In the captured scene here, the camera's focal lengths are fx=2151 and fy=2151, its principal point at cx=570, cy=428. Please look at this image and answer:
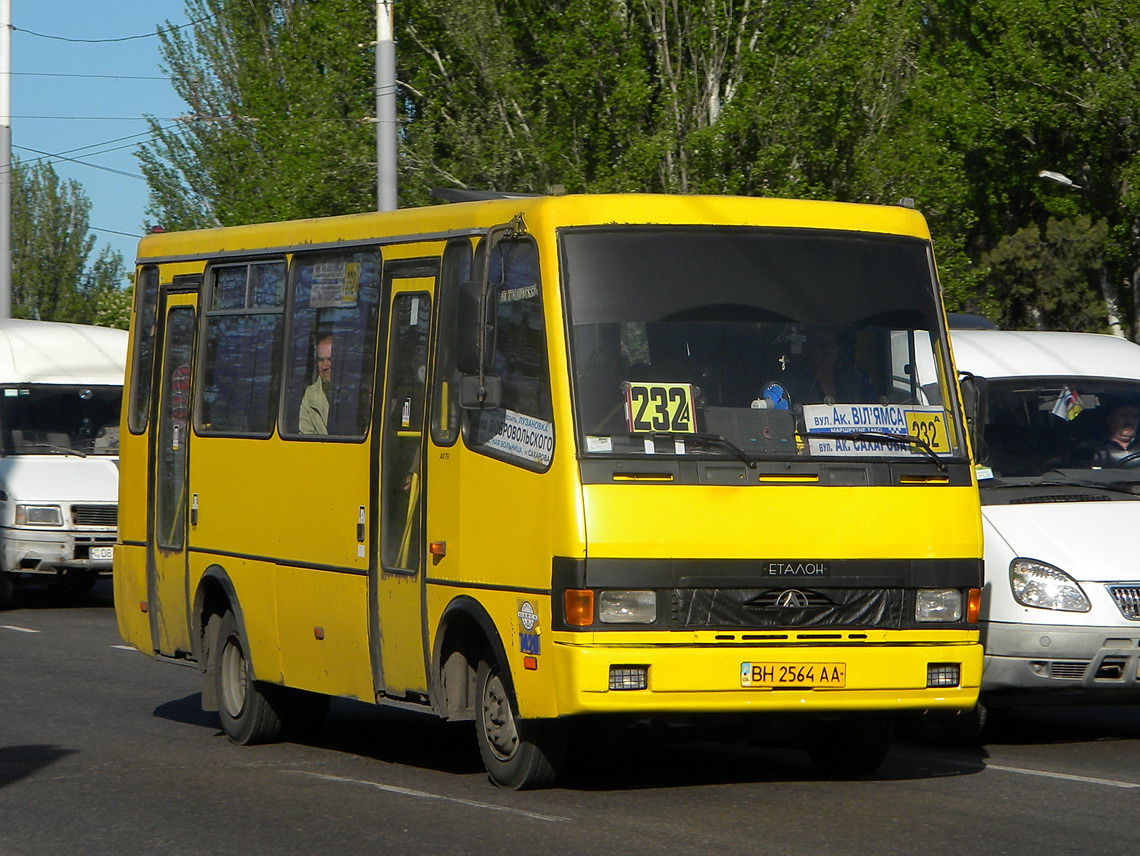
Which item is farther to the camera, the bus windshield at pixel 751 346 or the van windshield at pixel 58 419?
the van windshield at pixel 58 419

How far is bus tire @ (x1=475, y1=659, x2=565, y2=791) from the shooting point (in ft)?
29.6

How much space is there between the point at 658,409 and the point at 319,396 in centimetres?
271

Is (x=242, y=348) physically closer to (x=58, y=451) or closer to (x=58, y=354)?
(x=58, y=451)

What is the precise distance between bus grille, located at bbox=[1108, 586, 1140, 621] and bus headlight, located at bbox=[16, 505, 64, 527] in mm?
13326

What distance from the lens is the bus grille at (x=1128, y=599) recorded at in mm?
10398

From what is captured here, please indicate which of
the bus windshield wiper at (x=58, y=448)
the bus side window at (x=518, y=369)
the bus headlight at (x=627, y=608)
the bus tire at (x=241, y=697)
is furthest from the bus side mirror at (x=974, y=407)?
the bus windshield wiper at (x=58, y=448)

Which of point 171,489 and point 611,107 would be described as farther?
point 611,107

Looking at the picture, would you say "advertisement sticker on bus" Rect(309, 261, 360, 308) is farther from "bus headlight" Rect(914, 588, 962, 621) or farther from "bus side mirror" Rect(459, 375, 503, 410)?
"bus headlight" Rect(914, 588, 962, 621)

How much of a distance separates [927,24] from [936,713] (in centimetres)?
4392

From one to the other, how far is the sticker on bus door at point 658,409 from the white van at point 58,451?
13.7 m

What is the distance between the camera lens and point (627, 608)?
8523 mm

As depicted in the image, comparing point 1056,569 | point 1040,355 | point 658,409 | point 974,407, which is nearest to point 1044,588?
point 1056,569

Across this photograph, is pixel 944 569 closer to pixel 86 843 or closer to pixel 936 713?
pixel 936 713

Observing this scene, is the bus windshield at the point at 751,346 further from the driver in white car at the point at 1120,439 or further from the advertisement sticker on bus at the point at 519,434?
the driver in white car at the point at 1120,439
